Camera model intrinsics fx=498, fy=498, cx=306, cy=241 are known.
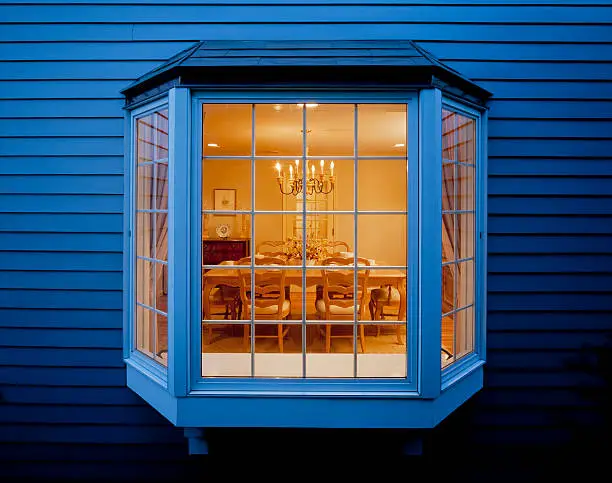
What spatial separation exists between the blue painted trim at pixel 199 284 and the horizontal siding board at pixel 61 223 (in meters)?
0.82

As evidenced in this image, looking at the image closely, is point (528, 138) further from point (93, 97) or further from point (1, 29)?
point (1, 29)

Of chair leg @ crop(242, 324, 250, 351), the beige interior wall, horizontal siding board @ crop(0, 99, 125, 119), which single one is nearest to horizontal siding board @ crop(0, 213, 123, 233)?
horizontal siding board @ crop(0, 99, 125, 119)

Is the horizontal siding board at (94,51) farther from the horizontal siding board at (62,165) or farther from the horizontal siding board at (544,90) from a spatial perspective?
the horizontal siding board at (544,90)

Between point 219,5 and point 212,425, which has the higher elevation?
point 219,5

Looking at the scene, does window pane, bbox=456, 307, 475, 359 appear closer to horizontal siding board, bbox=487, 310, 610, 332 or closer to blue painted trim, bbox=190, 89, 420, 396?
horizontal siding board, bbox=487, 310, 610, 332

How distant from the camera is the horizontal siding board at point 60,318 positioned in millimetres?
3096

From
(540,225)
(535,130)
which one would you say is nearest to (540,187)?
(540,225)

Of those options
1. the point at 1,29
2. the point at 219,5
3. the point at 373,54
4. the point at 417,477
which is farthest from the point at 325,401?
the point at 1,29

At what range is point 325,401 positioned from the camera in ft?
8.41

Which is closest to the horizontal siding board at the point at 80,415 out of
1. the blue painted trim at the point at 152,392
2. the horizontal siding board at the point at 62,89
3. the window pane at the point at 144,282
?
the blue painted trim at the point at 152,392

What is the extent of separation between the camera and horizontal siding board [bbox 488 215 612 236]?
3070 millimetres

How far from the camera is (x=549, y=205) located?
3.07 m

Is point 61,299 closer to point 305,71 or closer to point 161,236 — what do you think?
point 161,236

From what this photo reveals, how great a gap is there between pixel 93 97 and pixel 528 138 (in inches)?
107
